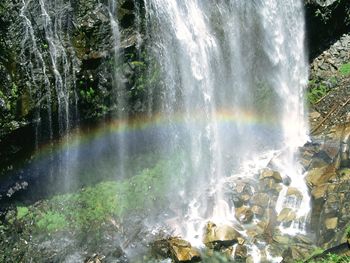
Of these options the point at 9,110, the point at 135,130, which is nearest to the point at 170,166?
the point at 135,130

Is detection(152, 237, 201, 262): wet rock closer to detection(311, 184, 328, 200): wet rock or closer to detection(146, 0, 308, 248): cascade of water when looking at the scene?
detection(146, 0, 308, 248): cascade of water

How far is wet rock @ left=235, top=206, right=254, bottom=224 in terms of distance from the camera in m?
13.2

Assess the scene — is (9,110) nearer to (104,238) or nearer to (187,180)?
(104,238)

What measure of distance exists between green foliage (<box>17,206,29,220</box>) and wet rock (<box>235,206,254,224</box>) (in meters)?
6.21

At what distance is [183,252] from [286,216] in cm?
345

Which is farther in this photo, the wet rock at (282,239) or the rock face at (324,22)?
the rock face at (324,22)

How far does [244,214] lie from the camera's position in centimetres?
1326

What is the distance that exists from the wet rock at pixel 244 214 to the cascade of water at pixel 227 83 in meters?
0.34

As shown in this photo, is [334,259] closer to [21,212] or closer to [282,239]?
[282,239]

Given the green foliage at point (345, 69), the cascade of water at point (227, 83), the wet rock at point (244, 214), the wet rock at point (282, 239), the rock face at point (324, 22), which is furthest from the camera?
the green foliage at point (345, 69)

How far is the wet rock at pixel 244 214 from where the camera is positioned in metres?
13.2

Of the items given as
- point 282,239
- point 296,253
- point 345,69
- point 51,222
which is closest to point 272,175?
point 282,239

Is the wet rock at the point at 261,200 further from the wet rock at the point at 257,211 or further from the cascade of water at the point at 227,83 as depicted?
the cascade of water at the point at 227,83

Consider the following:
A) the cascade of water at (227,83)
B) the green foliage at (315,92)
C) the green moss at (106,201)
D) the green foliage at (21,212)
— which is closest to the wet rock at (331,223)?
the cascade of water at (227,83)
